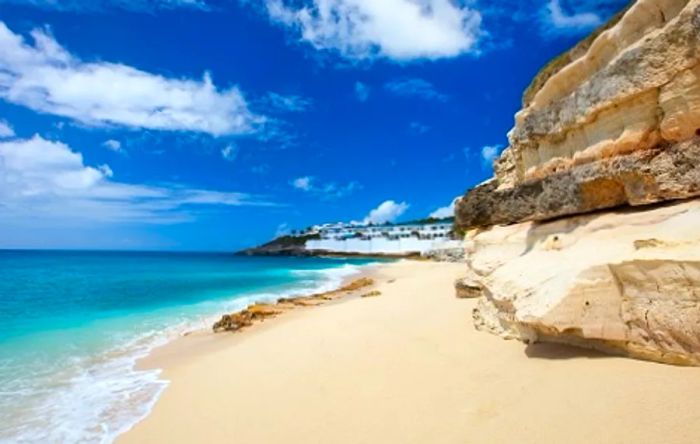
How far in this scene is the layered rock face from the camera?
3.50 metres

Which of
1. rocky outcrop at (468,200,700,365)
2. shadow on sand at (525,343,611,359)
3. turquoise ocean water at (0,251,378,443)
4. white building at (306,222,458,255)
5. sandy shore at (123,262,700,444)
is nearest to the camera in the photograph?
sandy shore at (123,262,700,444)

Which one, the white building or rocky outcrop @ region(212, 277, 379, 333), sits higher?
the white building

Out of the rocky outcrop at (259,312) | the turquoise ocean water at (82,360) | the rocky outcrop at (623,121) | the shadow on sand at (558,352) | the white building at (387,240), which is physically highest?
the white building at (387,240)

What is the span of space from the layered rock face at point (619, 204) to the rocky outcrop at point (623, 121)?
0.04 feet

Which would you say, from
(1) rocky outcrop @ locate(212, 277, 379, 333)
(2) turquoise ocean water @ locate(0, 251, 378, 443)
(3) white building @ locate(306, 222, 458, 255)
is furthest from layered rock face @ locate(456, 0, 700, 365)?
(3) white building @ locate(306, 222, 458, 255)

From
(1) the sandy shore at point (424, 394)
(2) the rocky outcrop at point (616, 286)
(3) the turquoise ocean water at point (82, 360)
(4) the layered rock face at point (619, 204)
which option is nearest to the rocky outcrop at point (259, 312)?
(3) the turquoise ocean water at point (82, 360)

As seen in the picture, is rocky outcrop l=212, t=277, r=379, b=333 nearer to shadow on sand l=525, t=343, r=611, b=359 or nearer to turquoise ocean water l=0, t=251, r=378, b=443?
turquoise ocean water l=0, t=251, r=378, b=443

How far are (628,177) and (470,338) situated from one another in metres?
2.89

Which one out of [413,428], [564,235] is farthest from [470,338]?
[413,428]

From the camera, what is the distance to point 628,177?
14.7ft

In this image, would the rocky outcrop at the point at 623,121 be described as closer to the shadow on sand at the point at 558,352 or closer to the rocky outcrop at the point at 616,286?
the rocky outcrop at the point at 616,286

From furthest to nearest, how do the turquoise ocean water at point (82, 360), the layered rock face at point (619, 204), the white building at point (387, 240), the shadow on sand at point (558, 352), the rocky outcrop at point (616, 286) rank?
the white building at point (387, 240) → the turquoise ocean water at point (82, 360) → the shadow on sand at point (558, 352) → the layered rock face at point (619, 204) → the rocky outcrop at point (616, 286)

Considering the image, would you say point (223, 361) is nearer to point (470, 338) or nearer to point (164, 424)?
point (164, 424)

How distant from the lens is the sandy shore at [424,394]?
3148mm
